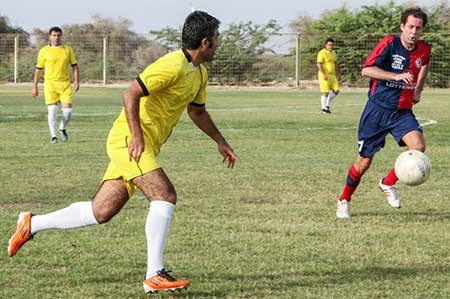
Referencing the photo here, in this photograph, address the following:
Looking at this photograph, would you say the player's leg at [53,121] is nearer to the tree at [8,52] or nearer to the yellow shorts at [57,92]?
the yellow shorts at [57,92]

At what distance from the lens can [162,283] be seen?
6.23 meters

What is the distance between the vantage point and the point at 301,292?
21.1ft

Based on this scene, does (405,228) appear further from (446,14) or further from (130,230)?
(446,14)

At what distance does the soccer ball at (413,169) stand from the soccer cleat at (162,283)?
3.08m

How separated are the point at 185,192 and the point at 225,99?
2353 centimetres

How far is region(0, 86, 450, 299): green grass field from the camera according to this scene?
6.66 meters

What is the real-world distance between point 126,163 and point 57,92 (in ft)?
39.1

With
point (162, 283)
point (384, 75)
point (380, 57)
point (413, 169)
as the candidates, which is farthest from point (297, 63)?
point (162, 283)

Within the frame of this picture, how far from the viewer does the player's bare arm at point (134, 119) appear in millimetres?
6246

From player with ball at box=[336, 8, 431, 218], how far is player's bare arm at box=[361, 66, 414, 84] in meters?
0.01

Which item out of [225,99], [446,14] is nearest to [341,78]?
[446,14]

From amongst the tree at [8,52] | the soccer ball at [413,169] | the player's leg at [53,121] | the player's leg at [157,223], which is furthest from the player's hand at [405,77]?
the tree at [8,52]

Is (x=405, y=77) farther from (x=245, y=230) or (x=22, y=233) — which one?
(x=22, y=233)

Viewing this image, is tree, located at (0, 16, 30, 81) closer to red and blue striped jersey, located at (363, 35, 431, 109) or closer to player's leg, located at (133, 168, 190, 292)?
red and blue striped jersey, located at (363, 35, 431, 109)
